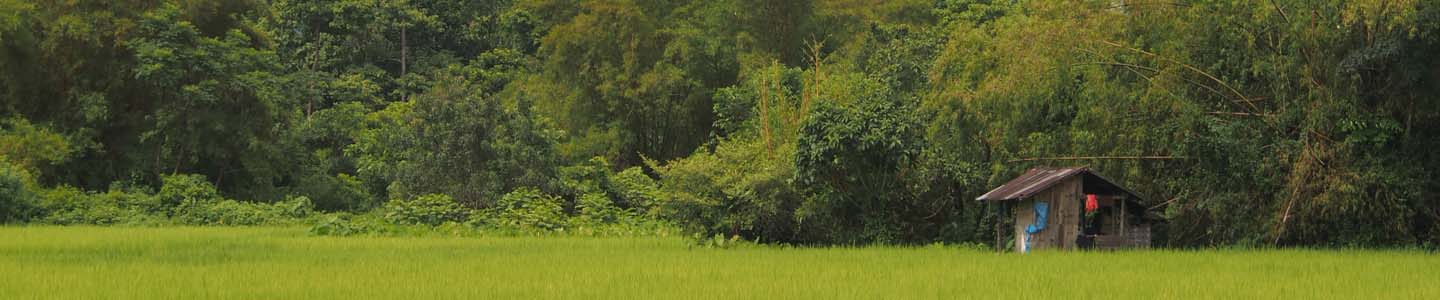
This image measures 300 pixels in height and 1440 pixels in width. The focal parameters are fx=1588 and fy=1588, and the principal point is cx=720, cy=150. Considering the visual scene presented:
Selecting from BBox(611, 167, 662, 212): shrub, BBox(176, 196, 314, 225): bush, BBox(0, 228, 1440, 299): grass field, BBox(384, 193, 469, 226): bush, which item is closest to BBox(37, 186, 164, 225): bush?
BBox(176, 196, 314, 225): bush

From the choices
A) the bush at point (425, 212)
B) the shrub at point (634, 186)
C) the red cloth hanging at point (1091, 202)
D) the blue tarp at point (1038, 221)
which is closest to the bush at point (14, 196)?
the bush at point (425, 212)

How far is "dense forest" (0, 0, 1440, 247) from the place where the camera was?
17250 millimetres

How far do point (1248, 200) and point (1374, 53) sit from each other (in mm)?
2453

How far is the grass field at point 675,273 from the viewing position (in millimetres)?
11219

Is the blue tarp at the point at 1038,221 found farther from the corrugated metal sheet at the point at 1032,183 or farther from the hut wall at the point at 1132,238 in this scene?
the hut wall at the point at 1132,238

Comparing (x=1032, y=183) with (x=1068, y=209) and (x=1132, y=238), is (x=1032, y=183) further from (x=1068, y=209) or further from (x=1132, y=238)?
(x=1132, y=238)

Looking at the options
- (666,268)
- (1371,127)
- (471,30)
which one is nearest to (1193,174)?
(1371,127)

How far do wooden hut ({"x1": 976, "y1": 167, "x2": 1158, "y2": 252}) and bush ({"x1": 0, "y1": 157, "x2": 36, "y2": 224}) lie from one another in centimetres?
1803

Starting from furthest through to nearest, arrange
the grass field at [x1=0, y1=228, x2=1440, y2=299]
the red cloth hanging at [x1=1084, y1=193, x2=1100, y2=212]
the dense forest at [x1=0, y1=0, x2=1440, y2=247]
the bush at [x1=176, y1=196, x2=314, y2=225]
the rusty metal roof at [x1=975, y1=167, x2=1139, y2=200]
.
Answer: the bush at [x1=176, y1=196, x2=314, y2=225] → the dense forest at [x1=0, y1=0, x2=1440, y2=247] → the red cloth hanging at [x1=1084, y1=193, x2=1100, y2=212] → the rusty metal roof at [x1=975, y1=167, x2=1139, y2=200] → the grass field at [x1=0, y1=228, x2=1440, y2=299]

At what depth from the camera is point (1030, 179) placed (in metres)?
17.3

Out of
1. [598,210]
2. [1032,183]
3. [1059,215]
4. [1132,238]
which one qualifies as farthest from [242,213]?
→ [1132,238]

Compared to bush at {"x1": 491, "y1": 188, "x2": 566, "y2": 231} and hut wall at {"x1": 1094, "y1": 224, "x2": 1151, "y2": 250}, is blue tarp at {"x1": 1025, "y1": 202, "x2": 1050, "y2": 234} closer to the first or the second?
hut wall at {"x1": 1094, "y1": 224, "x2": 1151, "y2": 250}

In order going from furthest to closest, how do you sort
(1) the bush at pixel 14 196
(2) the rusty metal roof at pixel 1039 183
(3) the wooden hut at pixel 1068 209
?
1. (1) the bush at pixel 14 196
2. (3) the wooden hut at pixel 1068 209
3. (2) the rusty metal roof at pixel 1039 183

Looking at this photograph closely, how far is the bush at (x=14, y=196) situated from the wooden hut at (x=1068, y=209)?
59.2ft
